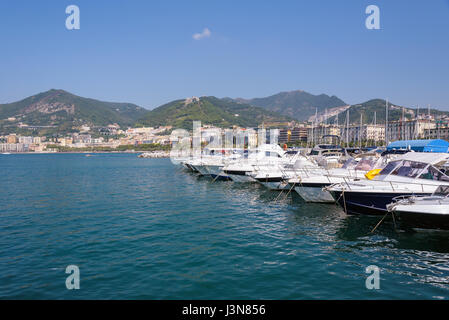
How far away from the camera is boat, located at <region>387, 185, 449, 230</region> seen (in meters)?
11.9

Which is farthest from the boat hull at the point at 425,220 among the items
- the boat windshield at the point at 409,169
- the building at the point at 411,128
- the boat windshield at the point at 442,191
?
the building at the point at 411,128

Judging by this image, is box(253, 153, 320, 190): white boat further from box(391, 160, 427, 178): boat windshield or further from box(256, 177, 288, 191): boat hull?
box(391, 160, 427, 178): boat windshield

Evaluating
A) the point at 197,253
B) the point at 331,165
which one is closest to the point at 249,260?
the point at 197,253

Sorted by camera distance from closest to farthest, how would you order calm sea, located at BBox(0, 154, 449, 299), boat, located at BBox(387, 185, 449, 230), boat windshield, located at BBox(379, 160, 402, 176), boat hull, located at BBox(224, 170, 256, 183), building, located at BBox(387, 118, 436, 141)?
1. calm sea, located at BBox(0, 154, 449, 299)
2. boat, located at BBox(387, 185, 449, 230)
3. boat windshield, located at BBox(379, 160, 402, 176)
4. boat hull, located at BBox(224, 170, 256, 183)
5. building, located at BBox(387, 118, 436, 141)

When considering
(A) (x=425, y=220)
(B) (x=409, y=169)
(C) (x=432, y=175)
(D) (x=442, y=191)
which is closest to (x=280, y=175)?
(B) (x=409, y=169)

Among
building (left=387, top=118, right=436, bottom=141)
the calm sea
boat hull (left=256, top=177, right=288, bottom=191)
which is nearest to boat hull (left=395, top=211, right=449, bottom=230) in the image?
the calm sea

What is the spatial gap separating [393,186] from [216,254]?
954 cm

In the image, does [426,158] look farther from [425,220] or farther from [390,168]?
[425,220]

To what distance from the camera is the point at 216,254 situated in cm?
1158

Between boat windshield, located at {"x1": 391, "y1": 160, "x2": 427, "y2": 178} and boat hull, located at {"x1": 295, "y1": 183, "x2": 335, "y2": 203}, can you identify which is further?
boat hull, located at {"x1": 295, "y1": 183, "x2": 335, "y2": 203}

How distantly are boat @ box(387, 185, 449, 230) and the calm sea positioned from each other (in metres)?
0.69

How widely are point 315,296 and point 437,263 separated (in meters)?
5.05

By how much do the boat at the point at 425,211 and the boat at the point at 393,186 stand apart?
202 centimetres
